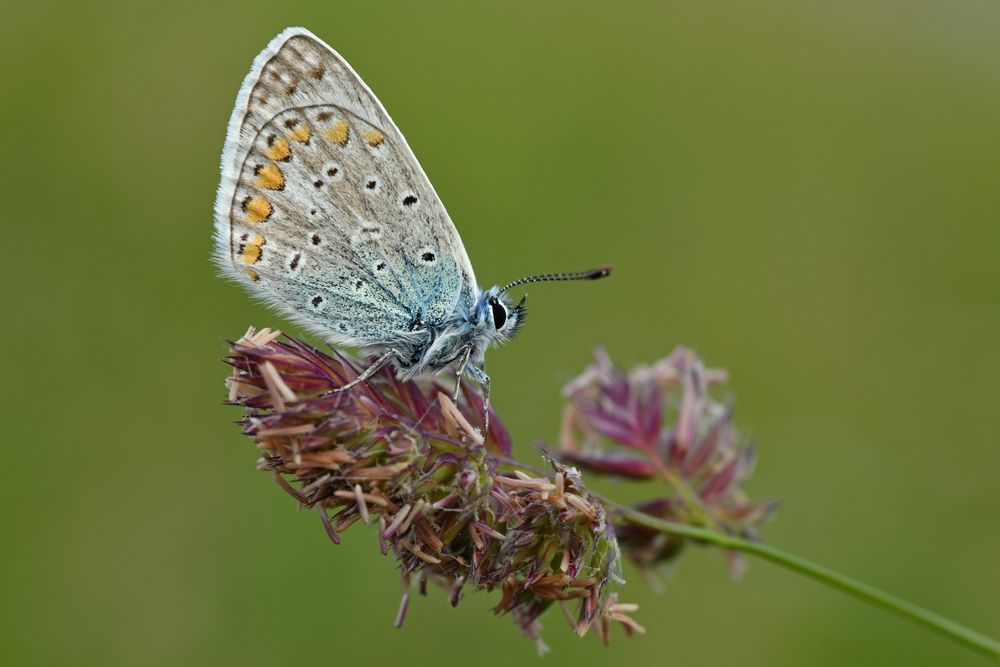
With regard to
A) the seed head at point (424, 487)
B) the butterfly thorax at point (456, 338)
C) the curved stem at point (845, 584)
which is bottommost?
the curved stem at point (845, 584)

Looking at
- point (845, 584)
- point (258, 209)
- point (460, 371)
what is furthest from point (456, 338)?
point (845, 584)

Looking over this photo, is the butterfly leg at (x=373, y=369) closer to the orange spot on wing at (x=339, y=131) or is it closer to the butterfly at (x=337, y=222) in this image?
the butterfly at (x=337, y=222)

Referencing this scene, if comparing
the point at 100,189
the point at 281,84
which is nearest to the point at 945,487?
the point at 281,84

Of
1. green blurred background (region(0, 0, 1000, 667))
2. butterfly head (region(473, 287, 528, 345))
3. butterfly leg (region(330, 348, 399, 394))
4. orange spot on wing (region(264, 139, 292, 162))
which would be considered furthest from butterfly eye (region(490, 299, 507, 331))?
green blurred background (region(0, 0, 1000, 667))

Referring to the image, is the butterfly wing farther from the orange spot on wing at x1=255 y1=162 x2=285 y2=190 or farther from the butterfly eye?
the butterfly eye

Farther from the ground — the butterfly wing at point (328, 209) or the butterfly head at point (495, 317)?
the butterfly wing at point (328, 209)

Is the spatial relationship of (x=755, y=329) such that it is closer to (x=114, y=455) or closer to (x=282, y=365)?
(x=114, y=455)

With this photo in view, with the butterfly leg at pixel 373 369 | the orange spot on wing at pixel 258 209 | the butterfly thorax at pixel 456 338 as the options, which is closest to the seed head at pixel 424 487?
the butterfly leg at pixel 373 369
